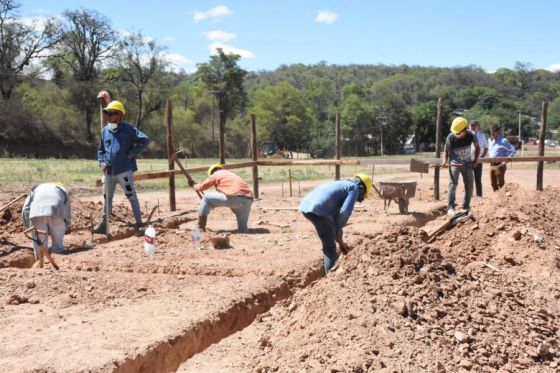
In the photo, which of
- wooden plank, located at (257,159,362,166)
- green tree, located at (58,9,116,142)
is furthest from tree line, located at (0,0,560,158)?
wooden plank, located at (257,159,362,166)

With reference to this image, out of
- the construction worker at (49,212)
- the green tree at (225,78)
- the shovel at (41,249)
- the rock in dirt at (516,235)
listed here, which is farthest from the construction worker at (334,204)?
the green tree at (225,78)

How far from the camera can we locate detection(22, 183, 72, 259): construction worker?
309 inches

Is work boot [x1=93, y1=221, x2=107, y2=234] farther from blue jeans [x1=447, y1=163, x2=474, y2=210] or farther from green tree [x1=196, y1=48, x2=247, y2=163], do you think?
green tree [x1=196, y1=48, x2=247, y2=163]

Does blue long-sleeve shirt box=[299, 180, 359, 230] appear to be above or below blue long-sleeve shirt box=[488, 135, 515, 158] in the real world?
below

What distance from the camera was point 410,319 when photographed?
4.61 m

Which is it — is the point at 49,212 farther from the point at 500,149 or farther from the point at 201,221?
the point at 500,149

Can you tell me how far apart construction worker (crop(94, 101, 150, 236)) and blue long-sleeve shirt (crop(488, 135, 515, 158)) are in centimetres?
728

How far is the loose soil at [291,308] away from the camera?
170 inches

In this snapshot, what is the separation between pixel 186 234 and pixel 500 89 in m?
123

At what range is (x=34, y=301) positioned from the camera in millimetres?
5902

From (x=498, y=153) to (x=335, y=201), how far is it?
24.5ft

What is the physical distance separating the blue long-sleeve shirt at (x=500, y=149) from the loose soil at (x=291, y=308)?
A: 4.66 meters

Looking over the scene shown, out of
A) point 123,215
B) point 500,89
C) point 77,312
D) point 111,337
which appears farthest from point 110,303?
point 500,89

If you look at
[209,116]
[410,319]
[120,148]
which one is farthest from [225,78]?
[410,319]
